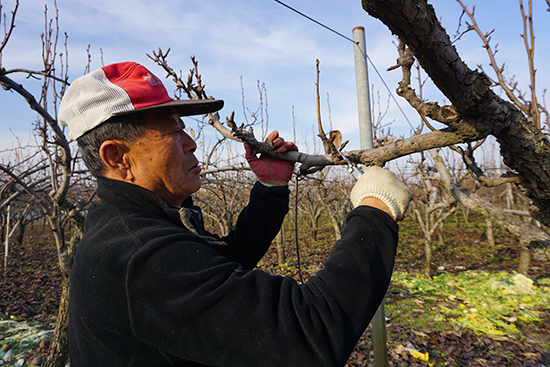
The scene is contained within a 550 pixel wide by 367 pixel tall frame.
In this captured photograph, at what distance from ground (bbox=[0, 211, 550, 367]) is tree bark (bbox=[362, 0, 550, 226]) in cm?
310

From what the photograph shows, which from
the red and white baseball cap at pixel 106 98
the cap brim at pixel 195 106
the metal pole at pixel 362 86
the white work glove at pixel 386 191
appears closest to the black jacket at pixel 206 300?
the white work glove at pixel 386 191

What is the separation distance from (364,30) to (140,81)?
10.3 ft

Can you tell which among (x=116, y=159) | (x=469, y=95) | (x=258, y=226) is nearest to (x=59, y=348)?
(x=258, y=226)

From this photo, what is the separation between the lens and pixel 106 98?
126 cm

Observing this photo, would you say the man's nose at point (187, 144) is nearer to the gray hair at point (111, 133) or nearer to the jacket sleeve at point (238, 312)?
the gray hair at point (111, 133)

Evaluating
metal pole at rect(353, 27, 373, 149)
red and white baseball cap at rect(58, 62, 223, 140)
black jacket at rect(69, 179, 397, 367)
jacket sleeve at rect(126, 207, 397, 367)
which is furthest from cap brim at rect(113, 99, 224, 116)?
metal pole at rect(353, 27, 373, 149)

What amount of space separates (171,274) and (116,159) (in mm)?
614

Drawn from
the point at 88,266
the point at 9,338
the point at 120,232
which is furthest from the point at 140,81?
the point at 9,338

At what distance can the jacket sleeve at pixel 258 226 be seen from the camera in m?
1.91

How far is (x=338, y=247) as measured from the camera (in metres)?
1.11

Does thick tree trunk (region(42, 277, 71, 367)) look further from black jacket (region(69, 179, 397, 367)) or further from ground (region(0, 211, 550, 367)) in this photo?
black jacket (region(69, 179, 397, 367))

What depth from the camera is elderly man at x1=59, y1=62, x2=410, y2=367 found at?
938mm

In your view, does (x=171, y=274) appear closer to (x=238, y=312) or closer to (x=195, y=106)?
(x=238, y=312)

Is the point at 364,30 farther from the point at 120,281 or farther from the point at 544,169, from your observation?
the point at 120,281
